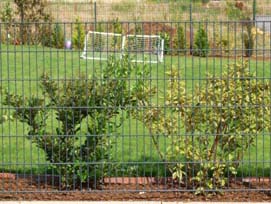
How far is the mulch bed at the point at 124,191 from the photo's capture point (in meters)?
9.19

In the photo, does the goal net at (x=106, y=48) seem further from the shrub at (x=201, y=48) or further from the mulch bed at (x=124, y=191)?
the mulch bed at (x=124, y=191)

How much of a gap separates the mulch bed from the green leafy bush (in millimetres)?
180

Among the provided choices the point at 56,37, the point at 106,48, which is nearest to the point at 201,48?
the point at 106,48

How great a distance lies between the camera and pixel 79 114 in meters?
9.18

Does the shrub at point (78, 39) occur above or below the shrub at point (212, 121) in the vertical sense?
above

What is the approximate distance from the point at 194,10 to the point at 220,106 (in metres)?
15.7

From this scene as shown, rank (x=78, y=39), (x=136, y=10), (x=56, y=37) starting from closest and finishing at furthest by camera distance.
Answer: (x=56, y=37) < (x=78, y=39) < (x=136, y=10)

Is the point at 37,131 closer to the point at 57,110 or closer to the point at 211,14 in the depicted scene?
the point at 57,110

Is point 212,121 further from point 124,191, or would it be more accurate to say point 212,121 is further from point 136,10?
point 136,10

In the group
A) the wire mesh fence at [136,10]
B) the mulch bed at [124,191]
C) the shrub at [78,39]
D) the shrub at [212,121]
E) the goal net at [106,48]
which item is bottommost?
the mulch bed at [124,191]

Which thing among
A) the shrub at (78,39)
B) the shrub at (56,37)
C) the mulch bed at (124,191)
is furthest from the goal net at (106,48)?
the mulch bed at (124,191)

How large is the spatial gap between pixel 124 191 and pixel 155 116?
2.86 feet

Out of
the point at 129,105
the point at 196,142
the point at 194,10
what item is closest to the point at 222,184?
the point at 196,142

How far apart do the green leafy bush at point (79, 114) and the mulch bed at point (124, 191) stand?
7.1 inches
